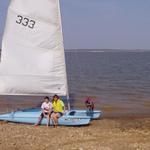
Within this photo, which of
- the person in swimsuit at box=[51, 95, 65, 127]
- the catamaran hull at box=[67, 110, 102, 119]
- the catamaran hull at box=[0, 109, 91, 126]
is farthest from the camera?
→ the catamaran hull at box=[67, 110, 102, 119]

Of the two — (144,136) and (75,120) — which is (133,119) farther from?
(144,136)

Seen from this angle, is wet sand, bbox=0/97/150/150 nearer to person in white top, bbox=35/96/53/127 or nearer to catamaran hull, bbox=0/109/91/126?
catamaran hull, bbox=0/109/91/126

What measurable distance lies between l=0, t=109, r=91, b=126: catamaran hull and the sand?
250 mm

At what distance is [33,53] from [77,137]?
180 inches

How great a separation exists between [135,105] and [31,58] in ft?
31.5

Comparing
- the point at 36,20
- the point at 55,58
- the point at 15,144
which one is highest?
the point at 36,20

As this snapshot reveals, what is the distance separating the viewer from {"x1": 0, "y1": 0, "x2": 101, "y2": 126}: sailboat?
17.5 metres

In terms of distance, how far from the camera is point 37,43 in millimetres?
17797

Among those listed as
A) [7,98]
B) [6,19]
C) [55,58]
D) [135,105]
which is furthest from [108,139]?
[7,98]

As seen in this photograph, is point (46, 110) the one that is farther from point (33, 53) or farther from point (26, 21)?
point (26, 21)

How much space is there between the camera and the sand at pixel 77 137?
13.1 m

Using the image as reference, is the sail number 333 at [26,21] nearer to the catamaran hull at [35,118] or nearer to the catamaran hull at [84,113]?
the catamaran hull at [35,118]

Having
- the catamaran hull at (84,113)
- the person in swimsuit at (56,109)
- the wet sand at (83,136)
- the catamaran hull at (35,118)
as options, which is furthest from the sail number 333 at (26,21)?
the wet sand at (83,136)

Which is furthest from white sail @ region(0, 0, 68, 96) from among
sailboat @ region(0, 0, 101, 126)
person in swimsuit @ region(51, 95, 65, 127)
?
person in swimsuit @ region(51, 95, 65, 127)
